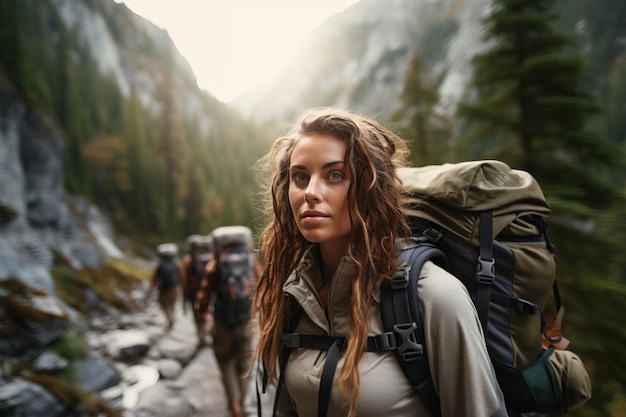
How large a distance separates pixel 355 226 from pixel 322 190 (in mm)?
227

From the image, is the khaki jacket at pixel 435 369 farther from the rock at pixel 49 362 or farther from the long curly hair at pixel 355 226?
the rock at pixel 49 362

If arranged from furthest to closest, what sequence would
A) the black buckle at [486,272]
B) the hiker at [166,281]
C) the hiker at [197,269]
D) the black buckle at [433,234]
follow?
1. the hiker at [166,281]
2. the hiker at [197,269]
3. the black buckle at [433,234]
4. the black buckle at [486,272]

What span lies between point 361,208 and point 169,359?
750 centimetres

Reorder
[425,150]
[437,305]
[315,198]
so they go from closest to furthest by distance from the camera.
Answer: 1. [437,305]
2. [315,198]
3. [425,150]

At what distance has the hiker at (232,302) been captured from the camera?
448cm

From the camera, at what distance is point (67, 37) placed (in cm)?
829

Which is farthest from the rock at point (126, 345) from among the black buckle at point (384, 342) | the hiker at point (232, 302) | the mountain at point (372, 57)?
the mountain at point (372, 57)

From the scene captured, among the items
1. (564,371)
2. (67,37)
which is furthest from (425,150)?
(67,37)

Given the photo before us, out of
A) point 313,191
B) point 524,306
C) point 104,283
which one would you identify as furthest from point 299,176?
point 104,283

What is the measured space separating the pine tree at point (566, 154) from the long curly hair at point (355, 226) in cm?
240

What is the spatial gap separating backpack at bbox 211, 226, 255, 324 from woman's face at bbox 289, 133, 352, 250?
3.30 meters

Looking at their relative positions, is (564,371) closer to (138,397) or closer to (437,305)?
(437,305)

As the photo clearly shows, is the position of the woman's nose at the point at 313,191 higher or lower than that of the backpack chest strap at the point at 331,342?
higher

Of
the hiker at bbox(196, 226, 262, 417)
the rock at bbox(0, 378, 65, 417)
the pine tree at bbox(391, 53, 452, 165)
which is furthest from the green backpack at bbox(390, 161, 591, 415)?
the pine tree at bbox(391, 53, 452, 165)
